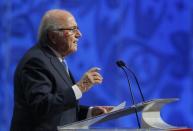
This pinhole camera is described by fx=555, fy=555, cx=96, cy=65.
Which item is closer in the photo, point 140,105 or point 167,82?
point 140,105

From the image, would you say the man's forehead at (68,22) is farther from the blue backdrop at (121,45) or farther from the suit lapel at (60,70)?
the blue backdrop at (121,45)

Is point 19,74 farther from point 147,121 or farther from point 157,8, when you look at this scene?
point 157,8

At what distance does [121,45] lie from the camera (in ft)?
14.7

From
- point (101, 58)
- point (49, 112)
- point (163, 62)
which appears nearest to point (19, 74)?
point (49, 112)

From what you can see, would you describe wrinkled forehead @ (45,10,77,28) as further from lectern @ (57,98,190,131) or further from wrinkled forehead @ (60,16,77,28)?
lectern @ (57,98,190,131)

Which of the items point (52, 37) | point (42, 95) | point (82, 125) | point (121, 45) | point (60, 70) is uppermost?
point (121, 45)

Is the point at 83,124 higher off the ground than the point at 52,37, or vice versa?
the point at 52,37

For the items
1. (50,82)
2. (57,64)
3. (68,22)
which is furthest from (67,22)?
(50,82)

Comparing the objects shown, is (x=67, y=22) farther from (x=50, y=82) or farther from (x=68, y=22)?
(x=50, y=82)

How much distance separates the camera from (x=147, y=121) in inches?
81.4

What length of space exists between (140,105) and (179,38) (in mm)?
2695

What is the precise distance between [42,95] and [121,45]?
2270mm

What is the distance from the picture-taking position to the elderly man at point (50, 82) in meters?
2.27

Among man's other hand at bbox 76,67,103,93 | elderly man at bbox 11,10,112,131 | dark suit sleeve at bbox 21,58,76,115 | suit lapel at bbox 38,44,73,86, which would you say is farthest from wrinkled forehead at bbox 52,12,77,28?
man's other hand at bbox 76,67,103,93
